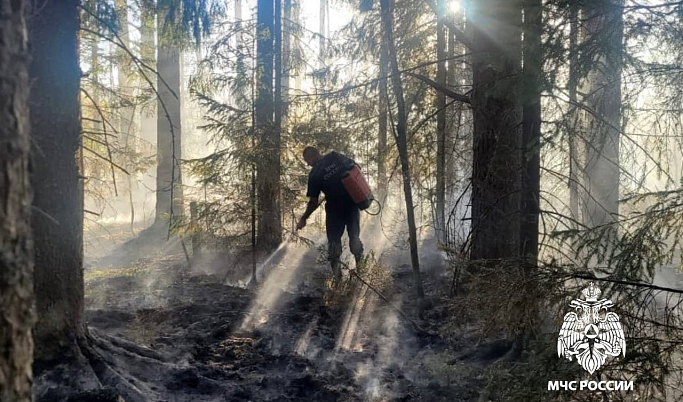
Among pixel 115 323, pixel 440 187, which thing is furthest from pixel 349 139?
pixel 115 323

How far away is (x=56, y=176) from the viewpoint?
348cm

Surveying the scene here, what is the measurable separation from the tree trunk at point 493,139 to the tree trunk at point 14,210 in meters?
4.32

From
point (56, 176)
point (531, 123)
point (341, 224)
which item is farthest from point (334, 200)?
point (56, 176)

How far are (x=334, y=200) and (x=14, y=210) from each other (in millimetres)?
5478

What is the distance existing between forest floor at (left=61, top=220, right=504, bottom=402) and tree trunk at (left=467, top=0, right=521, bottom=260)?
1120mm

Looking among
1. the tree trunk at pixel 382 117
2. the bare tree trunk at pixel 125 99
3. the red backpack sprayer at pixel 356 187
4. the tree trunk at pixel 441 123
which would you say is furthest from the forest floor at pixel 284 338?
the tree trunk at pixel 382 117

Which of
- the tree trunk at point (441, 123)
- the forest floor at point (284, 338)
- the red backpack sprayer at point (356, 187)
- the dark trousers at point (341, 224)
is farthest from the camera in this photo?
the tree trunk at point (441, 123)

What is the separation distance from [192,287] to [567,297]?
19.9 ft

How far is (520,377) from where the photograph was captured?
2686 mm

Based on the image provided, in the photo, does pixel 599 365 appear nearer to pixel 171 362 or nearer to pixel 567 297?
pixel 567 297

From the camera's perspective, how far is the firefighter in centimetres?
675

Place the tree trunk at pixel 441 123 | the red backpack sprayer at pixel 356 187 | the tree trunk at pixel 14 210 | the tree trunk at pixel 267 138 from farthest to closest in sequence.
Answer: the tree trunk at pixel 441 123 < the tree trunk at pixel 267 138 < the red backpack sprayer at pixel 356 187 < the tree trunk at pixel 14 210

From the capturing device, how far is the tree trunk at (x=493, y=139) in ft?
17.0

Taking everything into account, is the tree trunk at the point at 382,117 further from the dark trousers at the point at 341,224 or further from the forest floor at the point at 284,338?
the forest floor at the point at 284,338
